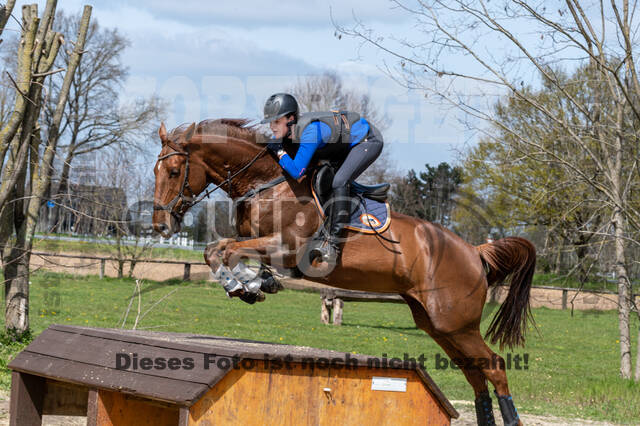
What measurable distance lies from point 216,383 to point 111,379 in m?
0.82

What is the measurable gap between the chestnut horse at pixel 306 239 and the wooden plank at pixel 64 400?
1.62 meters

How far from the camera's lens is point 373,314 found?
691 inches

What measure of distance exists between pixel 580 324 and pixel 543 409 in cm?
1235

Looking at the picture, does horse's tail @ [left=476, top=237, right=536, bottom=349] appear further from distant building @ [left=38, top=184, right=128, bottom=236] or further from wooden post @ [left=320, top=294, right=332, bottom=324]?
wooden post @ [left=320, top=294, right=332, bottom=324]

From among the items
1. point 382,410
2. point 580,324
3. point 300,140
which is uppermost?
point 300,140

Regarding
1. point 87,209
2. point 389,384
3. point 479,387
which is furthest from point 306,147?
point 87,209

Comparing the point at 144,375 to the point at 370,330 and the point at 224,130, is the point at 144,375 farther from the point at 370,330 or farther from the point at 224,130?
the point at 370,330

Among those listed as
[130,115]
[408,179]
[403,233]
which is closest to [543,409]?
[403,233]

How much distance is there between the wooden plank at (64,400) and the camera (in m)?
4.92

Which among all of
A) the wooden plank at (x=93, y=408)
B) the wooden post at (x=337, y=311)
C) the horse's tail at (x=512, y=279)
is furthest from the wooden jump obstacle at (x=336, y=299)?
the wooden plank at (x=93, y=408)

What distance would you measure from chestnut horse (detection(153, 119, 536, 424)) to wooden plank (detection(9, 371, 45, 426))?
1489 millimetres

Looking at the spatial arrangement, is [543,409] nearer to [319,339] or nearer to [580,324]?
[319,339]

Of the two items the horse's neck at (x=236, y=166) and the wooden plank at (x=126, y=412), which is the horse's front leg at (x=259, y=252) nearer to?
the horse's neck at (x=236, y=166)

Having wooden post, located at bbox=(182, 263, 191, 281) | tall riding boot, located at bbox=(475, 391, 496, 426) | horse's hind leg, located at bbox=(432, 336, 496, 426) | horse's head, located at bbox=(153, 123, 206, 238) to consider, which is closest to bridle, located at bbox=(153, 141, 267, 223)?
horse's head, located at bbox=(153, 123, 206, 238)
